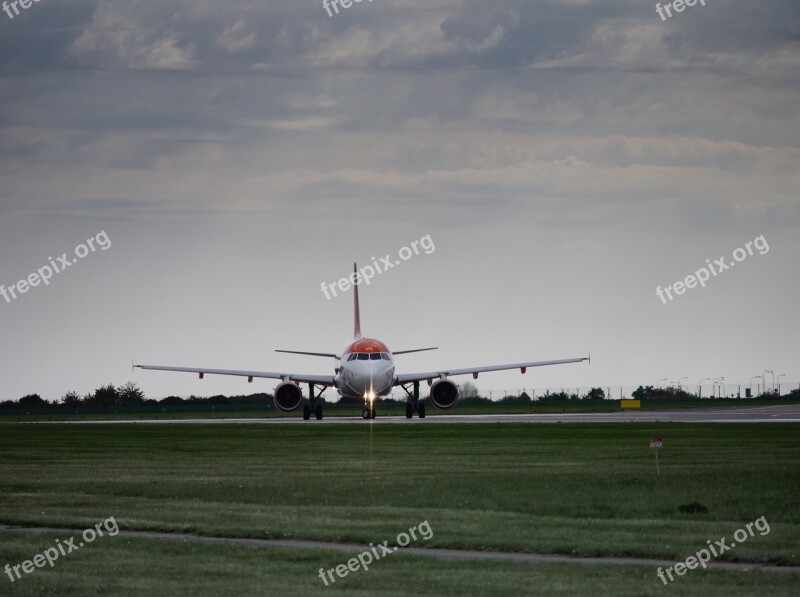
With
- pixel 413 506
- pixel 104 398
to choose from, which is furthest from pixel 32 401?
pixel 413 506

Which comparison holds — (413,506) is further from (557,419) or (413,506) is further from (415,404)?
(415,404)

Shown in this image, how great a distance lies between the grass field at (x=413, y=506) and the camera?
54.5ft

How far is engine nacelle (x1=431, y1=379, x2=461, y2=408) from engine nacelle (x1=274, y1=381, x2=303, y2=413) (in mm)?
7238

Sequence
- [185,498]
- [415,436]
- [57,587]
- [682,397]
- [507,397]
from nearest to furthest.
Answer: [57,587], [185,498], [415,436], [507,397], [682,397]

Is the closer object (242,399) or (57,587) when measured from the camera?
(57,587)

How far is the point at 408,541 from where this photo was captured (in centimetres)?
1977

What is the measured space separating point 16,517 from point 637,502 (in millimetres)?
10720

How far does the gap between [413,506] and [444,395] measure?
50416mm

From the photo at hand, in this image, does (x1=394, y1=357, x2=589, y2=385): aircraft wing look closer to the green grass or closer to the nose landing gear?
the nose landing gear

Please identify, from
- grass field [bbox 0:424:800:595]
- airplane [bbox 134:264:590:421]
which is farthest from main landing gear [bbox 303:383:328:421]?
grass field [bbox 0:424:800:595]

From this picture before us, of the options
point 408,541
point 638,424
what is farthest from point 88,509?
point 638,424

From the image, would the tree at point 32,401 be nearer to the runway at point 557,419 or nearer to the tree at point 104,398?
the tree at point 104,398

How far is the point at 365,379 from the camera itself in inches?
2702

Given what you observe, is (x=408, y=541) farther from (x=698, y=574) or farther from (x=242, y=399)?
(x=242, y=399)
